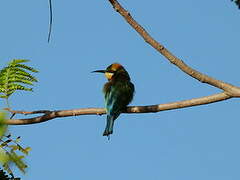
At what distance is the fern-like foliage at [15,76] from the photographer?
1.76 metres

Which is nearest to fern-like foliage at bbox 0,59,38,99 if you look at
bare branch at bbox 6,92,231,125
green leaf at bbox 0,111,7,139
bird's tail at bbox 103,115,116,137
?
bare branch at bbox 6,92,231,125

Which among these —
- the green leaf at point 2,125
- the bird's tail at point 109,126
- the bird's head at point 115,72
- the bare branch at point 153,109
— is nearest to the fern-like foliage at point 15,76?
the bare branch at point 153,109

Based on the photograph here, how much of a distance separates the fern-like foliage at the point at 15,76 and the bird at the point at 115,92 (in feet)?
4.31

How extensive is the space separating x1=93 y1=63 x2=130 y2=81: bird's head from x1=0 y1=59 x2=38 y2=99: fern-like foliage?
7.84ft

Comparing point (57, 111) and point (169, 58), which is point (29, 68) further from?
point (169, 58)

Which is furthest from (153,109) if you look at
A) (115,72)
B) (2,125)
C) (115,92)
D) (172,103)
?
(115,72)

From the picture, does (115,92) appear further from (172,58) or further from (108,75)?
(172,58)

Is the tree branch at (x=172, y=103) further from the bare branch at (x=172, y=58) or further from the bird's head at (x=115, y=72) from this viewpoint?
the bird's head at (x=115, y=72)

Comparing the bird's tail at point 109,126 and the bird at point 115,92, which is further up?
the bird at point 115,92

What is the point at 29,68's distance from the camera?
69.2 inches

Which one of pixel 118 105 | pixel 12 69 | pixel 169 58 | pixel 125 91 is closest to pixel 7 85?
pixel 12 69

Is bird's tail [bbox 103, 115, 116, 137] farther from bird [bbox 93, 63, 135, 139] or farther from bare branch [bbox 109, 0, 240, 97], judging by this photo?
bare branch [bbox 109, 0, 240, 97]

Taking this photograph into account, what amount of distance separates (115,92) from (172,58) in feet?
7.73

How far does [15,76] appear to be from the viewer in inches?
70.3
